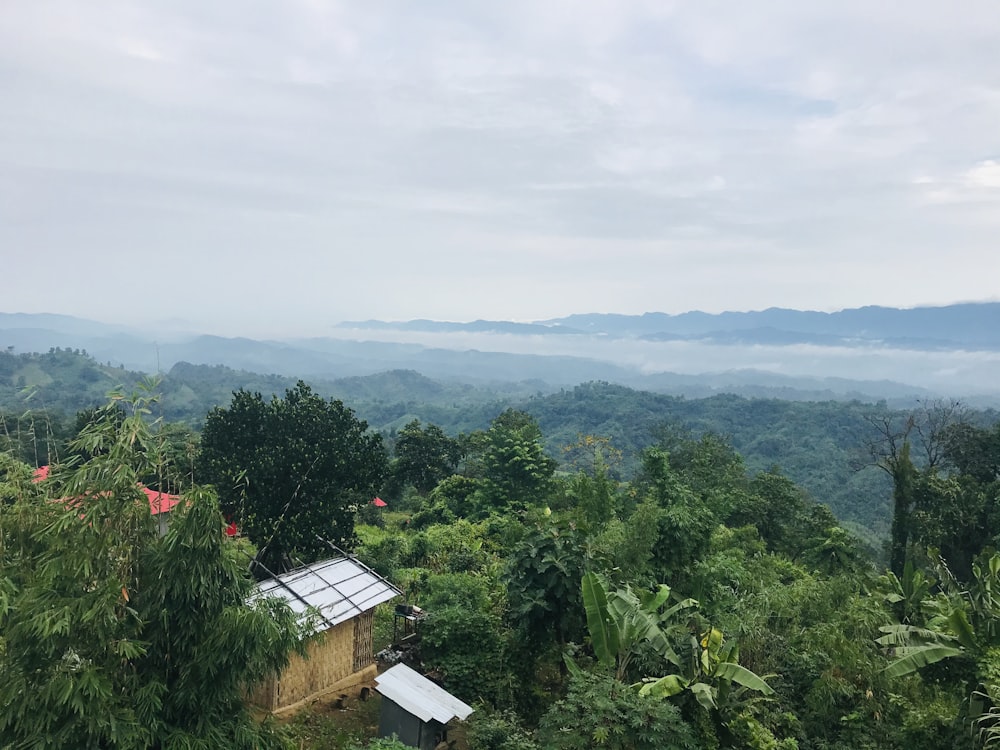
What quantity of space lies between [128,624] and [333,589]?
17.2 ft

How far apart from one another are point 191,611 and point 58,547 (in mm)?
1394

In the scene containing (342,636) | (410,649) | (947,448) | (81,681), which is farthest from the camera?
(947,448)

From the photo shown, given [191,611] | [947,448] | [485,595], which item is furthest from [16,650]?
[947,448]

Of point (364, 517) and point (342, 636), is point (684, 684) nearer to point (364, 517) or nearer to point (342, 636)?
point (342, 636)

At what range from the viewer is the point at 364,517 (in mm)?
28438

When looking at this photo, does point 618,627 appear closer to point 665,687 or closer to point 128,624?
point 665,687

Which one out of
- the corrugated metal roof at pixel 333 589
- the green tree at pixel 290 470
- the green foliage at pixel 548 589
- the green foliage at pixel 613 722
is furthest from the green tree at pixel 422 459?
the green foliage at pixel 613 722

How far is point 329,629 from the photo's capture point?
1016 centimetres

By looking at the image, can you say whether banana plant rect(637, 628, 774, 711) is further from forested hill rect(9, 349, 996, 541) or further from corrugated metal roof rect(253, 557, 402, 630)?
forested hill rect(9, 349, 996, 541)

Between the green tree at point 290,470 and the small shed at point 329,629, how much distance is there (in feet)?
6.33

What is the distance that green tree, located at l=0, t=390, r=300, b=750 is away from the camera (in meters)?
5.38

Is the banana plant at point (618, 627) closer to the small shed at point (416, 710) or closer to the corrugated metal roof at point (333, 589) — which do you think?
the small shed at point (416, 710)

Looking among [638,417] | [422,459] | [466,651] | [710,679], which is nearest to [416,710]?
[466,651]

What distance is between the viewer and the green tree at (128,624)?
5379 mm
